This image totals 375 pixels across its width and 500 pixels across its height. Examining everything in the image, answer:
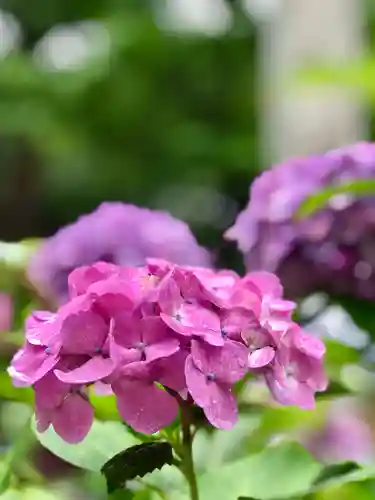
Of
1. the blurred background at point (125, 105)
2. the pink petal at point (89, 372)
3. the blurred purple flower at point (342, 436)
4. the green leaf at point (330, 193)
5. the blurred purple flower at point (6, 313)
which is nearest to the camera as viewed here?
the pink petal at point (89, 372)

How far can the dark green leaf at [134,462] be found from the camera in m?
0.31

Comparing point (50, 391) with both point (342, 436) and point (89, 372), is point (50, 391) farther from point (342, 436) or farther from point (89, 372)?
point (342, 436)

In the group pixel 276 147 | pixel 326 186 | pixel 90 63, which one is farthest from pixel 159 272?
pixel 90 63

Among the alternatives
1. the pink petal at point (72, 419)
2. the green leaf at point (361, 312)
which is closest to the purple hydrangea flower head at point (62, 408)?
the pink petal at point (72, 419)

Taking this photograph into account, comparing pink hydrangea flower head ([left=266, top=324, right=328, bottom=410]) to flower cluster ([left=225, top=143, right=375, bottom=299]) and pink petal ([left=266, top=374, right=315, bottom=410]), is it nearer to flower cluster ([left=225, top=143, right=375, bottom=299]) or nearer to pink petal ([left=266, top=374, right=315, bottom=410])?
pink petal ([left=266, top=374, right=315, bottom=410])

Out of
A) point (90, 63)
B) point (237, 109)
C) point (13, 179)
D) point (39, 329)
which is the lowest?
point (13, 179)

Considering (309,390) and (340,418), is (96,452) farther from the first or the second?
(340,418)

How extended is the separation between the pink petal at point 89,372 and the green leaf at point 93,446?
0.07 m

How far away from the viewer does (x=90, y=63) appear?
3158mm

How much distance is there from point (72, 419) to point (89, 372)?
0.03 metres

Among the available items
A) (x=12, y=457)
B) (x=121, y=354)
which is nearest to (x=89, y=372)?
(x=121, y=354)

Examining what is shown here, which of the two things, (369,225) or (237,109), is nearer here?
(369,225)

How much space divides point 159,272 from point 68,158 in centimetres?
303

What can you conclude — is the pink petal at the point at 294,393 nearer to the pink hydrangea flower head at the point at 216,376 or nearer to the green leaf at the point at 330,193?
the pink hydrangea flower head at the point at 216,376
